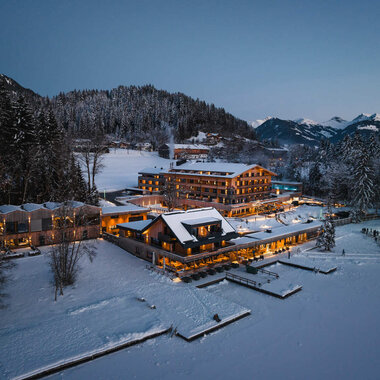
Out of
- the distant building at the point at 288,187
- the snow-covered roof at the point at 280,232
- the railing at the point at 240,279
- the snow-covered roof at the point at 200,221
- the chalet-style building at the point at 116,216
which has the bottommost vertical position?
the railing at the point at 240,279

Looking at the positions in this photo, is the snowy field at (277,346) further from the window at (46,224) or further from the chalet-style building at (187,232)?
the window at (46,224)

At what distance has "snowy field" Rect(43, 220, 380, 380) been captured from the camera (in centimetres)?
1708

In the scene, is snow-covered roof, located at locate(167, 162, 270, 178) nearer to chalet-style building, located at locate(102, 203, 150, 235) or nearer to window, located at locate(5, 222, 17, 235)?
chalet-style building, located at locate(102, 203, 150, 235)

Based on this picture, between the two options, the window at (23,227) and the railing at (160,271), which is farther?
the window at (23,227)

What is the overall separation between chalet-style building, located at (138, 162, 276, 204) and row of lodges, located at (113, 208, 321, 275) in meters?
22.8

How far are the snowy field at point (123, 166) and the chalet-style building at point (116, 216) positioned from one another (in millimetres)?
27191

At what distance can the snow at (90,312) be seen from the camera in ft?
58.9

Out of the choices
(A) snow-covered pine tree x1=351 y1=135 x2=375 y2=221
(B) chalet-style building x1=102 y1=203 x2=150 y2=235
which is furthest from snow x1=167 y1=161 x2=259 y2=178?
(B) chalet-style building x1=102 y1=203 x2=150 y2=235

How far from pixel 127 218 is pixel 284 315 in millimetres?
27829

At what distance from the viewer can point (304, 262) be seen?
35.7 metres

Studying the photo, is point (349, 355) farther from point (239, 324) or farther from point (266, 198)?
point (266, 198)

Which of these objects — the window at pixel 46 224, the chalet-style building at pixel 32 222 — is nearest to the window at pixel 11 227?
the chalet-style building at pixel 32 222

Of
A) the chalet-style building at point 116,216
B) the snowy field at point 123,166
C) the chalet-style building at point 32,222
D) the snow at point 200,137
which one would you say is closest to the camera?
the chalet-style building at point 32,222

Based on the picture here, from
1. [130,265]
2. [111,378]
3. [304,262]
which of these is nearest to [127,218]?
[130,265]
